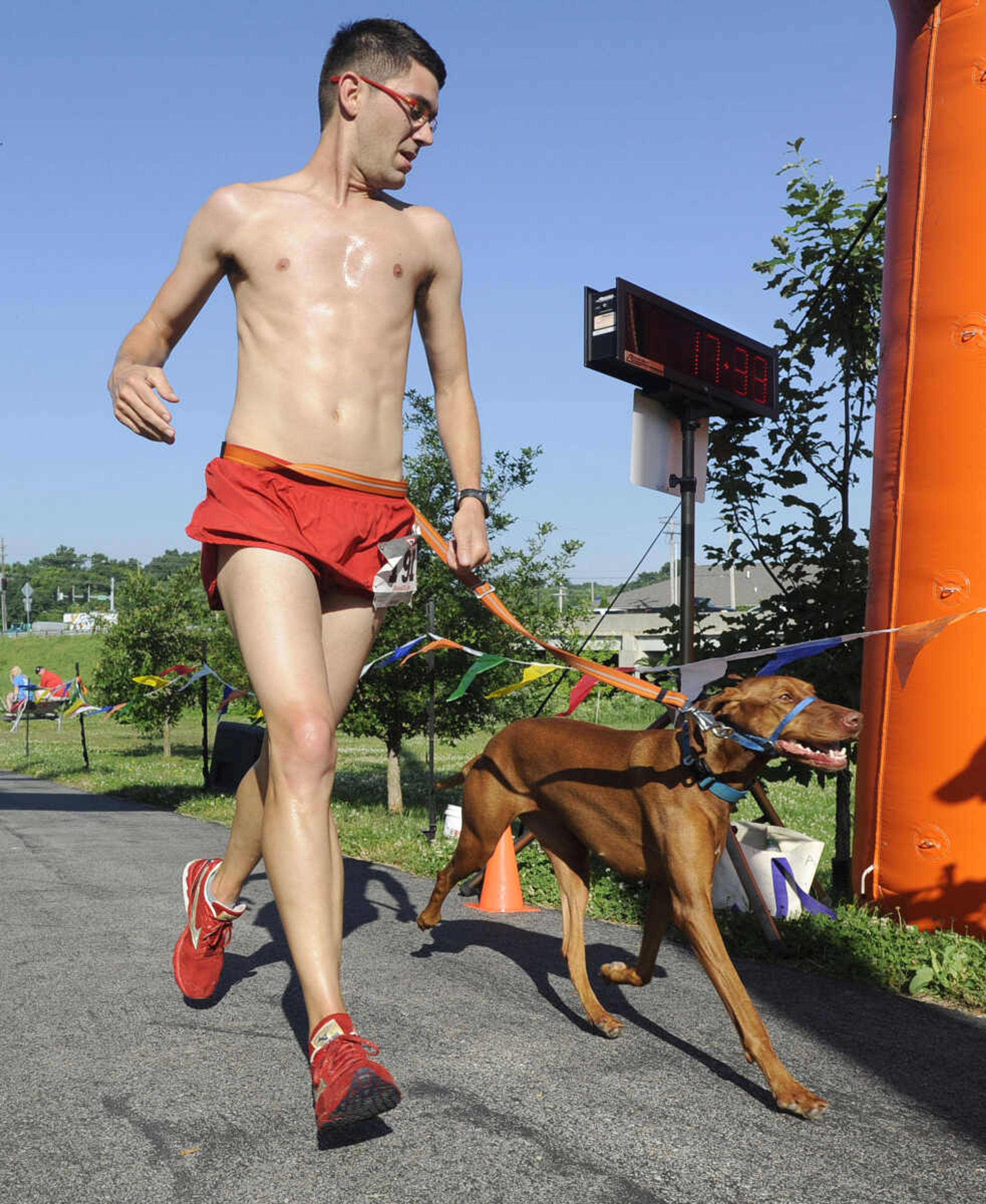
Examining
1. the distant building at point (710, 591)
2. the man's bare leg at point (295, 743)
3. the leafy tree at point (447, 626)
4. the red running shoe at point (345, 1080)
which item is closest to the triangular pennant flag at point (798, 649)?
the man's bare leg at point (295, 743)

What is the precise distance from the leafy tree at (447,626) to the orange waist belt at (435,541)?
8138mm

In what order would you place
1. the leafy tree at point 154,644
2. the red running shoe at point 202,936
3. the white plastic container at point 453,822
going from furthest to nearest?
the leafy tree at point 154,644 < the white plastic container at point 453,822 < the red running shoe at point 202,936

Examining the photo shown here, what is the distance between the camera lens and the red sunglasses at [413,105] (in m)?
2.90

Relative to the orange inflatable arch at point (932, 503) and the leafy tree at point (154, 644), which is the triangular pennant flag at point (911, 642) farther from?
the leafy tree at point (154, 644)

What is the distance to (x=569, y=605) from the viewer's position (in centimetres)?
1362

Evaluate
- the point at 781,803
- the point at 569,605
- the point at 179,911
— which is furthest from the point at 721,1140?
the point at 781,803

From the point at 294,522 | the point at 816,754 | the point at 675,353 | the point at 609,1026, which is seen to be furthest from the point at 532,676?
the point at 294,522

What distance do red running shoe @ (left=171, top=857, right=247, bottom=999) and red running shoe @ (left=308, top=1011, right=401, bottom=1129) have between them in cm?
99

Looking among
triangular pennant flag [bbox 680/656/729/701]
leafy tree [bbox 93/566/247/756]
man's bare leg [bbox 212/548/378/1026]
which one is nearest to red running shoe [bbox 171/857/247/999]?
man's bare leg [bbox 212/548/378/1026]

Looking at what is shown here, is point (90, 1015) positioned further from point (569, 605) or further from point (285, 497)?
point (569, 605)

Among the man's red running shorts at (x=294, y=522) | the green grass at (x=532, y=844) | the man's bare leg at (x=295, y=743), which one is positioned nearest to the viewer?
the man's bare leg at (x=295, y=743)

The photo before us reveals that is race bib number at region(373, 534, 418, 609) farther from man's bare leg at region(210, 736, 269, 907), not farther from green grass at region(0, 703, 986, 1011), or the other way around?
green grass at region(0, 703, 986, 1011)

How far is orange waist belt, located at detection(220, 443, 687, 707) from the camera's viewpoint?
2832mm

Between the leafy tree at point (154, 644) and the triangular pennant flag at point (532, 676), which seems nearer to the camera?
the triangular pennant flag at point (532, 676)
